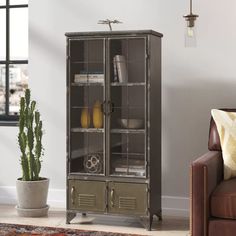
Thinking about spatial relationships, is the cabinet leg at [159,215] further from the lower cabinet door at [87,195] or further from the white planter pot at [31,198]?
the white planter pot at [31,198]

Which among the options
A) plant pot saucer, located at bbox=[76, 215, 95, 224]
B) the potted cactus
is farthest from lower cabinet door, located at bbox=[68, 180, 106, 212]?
the potted cactus

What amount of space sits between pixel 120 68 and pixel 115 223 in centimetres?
125

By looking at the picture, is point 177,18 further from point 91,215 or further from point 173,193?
point 91,215

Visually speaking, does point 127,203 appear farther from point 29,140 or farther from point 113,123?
point 29,140

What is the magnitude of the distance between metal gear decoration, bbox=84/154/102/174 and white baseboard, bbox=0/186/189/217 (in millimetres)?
707

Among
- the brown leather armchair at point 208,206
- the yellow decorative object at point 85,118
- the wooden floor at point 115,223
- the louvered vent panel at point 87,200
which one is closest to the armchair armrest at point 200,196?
the brown leather armchair at point 208,206

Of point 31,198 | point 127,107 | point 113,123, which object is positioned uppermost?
point 127,107

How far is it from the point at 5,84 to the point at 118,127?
1595mm

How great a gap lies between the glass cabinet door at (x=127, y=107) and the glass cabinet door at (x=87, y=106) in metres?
0.09

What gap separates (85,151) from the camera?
14.5 feet

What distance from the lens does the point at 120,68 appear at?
4.32 meters

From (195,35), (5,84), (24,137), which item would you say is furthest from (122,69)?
(5,84)

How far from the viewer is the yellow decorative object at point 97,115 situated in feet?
14.4

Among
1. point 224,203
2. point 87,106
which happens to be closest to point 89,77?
point 87,106
